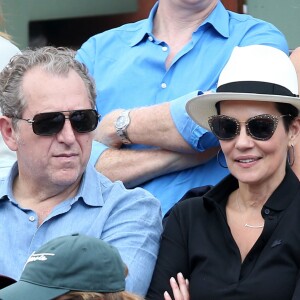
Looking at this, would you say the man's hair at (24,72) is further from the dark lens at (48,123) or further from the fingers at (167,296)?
the fingers at (167,296)

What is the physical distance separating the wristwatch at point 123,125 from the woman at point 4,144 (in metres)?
0.52

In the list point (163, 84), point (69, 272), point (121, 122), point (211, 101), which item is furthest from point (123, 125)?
point (69, 272)

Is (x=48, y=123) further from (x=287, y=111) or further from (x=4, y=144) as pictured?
(x=287, y=111)

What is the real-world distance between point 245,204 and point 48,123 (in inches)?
32.3

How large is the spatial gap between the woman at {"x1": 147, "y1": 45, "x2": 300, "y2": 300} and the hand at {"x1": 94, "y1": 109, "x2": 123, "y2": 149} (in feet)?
1.79

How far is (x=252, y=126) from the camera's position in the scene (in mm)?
3852

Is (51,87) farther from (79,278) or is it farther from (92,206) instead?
(79,278)

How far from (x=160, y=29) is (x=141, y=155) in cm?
70

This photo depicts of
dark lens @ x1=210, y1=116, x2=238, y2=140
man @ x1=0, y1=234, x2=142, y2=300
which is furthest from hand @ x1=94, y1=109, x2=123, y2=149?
man @ x1=0, y1=234, x2=142, y2=300

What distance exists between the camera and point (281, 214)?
3.80 m

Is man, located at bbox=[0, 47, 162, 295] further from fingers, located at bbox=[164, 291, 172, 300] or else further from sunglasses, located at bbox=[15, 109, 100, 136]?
fingers, located at bbox=[164, 291, 172, 300]

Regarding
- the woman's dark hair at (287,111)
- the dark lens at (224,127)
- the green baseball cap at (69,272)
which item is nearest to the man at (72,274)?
the green baseball cap at (69,272)

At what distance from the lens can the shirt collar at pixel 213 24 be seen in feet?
15.1

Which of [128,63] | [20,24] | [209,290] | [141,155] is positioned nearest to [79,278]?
[209,290]
